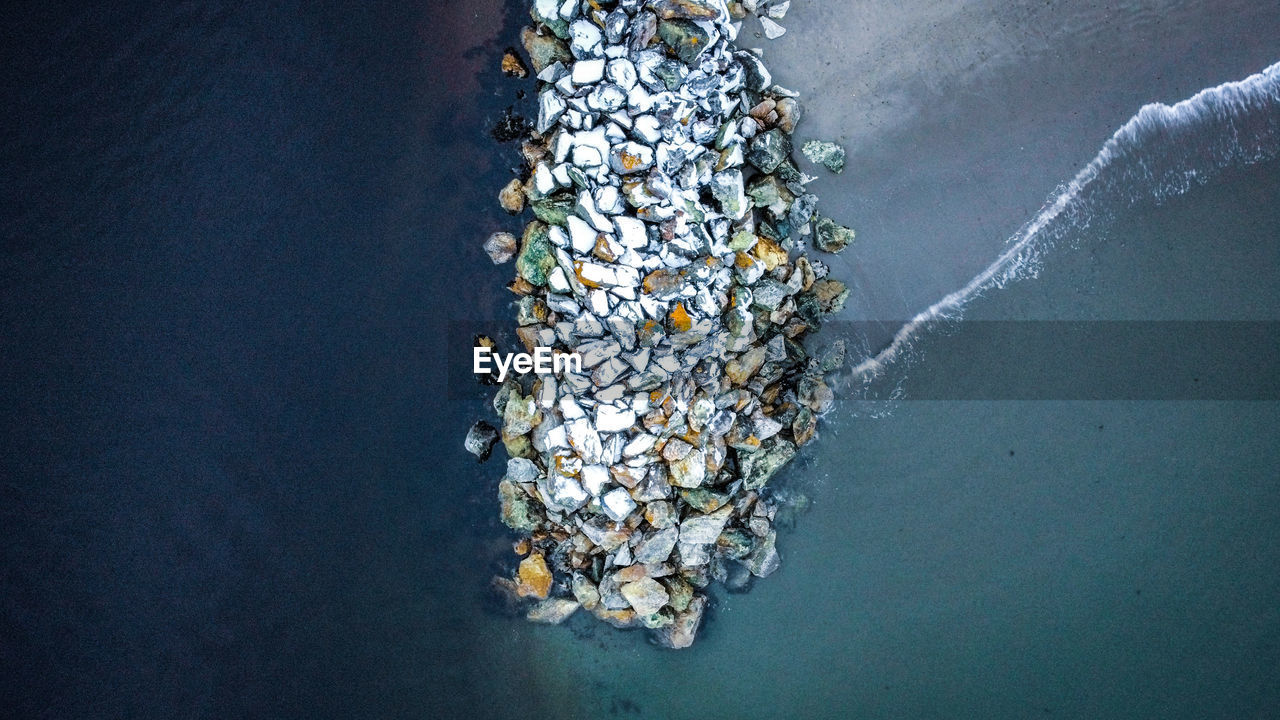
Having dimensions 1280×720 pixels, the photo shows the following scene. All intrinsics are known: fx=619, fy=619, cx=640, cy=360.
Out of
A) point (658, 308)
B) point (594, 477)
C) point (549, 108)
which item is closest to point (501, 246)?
point (549, 108)

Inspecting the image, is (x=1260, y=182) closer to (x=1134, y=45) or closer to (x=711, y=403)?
(x=1134, y=45)

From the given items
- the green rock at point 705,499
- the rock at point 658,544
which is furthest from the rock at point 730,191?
the rock at point 658,544

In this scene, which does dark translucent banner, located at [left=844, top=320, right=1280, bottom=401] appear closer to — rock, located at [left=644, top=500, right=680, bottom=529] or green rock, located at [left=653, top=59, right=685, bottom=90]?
rock, located at [left=644, top=500, right=680, bottom=529]

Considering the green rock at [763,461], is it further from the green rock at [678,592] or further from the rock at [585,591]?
the rock at [585,591]

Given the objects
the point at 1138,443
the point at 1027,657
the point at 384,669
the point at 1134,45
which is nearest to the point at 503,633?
the point at 384,669

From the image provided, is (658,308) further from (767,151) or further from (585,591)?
(585,591)

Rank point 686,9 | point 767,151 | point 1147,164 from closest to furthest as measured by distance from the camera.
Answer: point 686,9
point 767,151
point 1147,164

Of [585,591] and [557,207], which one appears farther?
[585,591]
